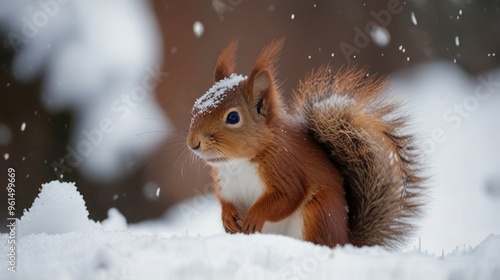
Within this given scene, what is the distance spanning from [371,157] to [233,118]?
34 cm

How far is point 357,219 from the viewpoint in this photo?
153cm

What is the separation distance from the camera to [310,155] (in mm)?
1444

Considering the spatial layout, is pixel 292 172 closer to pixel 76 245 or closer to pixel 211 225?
pixel 76 245

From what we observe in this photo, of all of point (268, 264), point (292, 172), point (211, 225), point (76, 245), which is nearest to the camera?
point (268, 264)

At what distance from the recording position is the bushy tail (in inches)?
59.6

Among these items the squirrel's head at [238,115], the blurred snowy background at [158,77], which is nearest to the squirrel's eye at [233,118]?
the squirrel's head at [238,115]

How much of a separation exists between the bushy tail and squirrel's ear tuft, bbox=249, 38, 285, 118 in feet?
0.49

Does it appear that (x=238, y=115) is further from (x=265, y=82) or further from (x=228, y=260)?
(x=228, y=260)

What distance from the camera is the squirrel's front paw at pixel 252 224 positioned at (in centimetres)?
135

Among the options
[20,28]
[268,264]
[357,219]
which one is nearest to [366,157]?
[357,219]

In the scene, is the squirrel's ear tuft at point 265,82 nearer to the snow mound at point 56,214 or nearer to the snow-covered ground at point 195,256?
the snow-covered ground at point 195,256

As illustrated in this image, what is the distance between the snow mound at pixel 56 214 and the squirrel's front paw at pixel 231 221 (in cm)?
29

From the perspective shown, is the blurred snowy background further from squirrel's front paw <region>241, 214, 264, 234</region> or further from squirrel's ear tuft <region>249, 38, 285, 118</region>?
squirrel's front paw <region>241, 214, 264, 234</region>

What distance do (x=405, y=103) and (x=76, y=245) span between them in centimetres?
81
